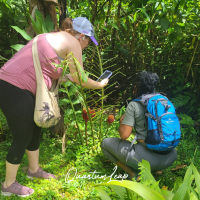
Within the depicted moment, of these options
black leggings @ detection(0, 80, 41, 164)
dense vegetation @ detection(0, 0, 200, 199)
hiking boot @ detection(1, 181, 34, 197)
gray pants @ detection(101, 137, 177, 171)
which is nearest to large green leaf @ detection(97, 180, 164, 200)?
dense vegetation @ detection(0, 0, 200, 199)

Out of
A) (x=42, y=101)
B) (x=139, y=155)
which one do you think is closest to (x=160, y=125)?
(x=139, y=155)

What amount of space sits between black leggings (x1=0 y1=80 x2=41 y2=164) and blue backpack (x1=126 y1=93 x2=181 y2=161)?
100cm

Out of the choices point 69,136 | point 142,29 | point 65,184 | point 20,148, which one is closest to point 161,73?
point 142,29

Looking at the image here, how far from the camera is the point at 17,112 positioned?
1.45 metres

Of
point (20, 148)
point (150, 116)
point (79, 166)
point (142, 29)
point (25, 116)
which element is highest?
point (142, 29)

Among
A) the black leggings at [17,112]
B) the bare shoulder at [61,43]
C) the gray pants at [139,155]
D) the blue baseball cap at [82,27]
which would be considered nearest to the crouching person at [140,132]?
the gray pants at [139,155]

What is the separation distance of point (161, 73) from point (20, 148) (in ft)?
9.18

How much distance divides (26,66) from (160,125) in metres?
1.20

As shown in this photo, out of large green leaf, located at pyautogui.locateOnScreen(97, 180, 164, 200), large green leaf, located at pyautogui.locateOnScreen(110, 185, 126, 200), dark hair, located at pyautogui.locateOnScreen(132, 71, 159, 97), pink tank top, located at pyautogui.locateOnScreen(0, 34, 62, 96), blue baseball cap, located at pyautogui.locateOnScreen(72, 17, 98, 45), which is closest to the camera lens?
large green leaf, located at pyautogui.locateOnScreen(97, 180, 164, 200)

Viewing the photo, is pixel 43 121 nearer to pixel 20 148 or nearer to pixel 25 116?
pixel 25 116

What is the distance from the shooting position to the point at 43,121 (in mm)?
1515

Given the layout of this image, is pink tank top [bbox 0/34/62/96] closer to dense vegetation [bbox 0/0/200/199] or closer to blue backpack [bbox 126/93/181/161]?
dense vegetation [bbox 0/0/200/199]

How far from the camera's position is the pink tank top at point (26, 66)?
4.62ft

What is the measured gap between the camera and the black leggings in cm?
142
